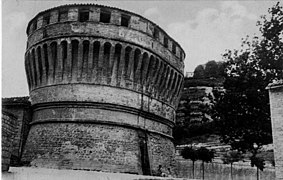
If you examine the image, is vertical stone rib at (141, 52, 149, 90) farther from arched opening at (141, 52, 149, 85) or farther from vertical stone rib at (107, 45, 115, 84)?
vertical stone rib at (107, 45, 115, 84)

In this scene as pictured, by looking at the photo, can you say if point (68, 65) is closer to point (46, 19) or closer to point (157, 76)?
point (46, 19)

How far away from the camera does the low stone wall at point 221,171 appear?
24078 mm

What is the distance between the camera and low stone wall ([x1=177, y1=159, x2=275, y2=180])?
2408 cm

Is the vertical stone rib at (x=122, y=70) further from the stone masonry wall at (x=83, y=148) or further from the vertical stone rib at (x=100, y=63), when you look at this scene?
the stone masonry wall at (x=83, y=148)

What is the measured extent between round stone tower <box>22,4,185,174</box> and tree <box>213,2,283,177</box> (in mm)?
6196

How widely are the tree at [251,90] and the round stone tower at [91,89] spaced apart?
6.20 metres

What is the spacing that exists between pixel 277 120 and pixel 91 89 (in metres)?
8.90

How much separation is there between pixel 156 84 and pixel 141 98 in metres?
1.70

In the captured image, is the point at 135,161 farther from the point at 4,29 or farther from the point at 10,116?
the point at 4,29

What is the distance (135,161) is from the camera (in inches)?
715

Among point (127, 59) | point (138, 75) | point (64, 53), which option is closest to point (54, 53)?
point (64, 53)

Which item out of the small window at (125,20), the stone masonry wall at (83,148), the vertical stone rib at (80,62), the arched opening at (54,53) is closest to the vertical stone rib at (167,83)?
the small window at (125,20)

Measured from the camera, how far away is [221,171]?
24.8 metres

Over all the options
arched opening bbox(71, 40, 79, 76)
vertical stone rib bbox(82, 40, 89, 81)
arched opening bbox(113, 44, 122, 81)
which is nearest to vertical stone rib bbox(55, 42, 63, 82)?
arched opening bbox(71, 40, 79, 76)
